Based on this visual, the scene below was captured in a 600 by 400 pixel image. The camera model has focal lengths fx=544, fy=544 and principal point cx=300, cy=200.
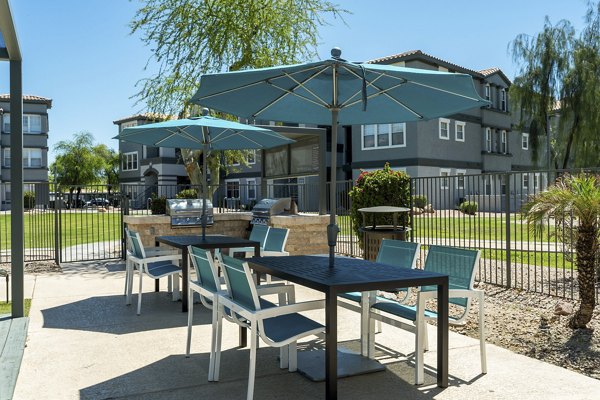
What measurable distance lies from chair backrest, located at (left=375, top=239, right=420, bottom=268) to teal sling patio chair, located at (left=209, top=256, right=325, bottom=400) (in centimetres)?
164

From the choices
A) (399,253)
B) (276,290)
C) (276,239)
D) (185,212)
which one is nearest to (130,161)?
(185,212)

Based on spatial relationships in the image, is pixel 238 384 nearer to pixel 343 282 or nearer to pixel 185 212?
pixel 343 282

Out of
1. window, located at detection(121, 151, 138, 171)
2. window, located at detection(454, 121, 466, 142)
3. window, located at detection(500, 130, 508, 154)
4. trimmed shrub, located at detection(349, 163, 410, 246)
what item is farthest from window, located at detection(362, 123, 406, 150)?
window, located at detection(121, 151, 138, 171)

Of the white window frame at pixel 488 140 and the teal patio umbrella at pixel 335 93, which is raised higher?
the white window frame at pixel 488 140

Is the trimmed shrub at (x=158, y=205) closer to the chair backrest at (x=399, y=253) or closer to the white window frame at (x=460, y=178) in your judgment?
the white window frame at (x=460, y=178)

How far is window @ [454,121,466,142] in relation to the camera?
114 ft

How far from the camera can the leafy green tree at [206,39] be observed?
15.7 m

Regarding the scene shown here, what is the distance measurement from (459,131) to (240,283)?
33063 millimetres

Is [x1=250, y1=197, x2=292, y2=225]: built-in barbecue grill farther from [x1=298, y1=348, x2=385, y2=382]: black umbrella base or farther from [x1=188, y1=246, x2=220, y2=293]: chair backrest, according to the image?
[x1=298, y1=348, x2=385, y2=382]: black umbrella base

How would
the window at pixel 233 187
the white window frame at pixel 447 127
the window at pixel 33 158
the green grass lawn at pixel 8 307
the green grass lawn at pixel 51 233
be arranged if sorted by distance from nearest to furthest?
the green grass lawn at pixel 8 307 < the window at pixel 233 187 < the green grass lawn at pixel 51 233 < the white window frame at pixel 447 127 < the window at pixel 33 158

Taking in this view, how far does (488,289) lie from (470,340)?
341cm

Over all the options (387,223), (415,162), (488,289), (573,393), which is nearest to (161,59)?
(387,223)

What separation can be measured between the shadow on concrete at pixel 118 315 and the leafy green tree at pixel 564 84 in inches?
956

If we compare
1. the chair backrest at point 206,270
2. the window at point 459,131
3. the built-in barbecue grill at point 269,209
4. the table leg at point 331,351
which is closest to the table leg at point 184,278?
the chair backrest at point 206,270
